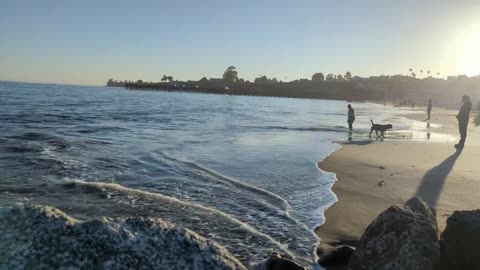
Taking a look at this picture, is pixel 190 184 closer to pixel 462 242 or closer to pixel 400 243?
pixel 400 243

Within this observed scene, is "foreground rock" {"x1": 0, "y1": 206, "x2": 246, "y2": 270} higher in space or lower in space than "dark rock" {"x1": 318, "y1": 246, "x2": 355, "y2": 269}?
higher

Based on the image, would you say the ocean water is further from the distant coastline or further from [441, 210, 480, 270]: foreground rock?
the distant coastline

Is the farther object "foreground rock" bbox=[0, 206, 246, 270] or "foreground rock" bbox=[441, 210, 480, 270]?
"foreground rock" bbox=[441, 210, 480, 270]

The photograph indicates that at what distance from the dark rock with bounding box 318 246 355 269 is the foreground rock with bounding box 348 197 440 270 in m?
0.73

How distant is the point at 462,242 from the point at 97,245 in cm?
395

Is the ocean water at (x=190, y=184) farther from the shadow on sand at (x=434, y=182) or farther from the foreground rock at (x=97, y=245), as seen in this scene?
the foreground rock at (x=97, y=245)

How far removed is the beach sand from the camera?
7.62m

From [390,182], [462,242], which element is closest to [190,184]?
[390,182]

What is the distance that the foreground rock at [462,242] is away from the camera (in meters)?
4.78

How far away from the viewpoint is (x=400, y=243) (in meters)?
4.59

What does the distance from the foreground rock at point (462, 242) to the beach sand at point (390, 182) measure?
1707 mm

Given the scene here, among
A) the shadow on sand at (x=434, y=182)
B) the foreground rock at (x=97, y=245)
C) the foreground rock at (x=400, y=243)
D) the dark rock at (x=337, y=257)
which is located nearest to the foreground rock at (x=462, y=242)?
the foreground rock at (x=400, y=243)

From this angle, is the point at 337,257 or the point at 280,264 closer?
the point at 280,264

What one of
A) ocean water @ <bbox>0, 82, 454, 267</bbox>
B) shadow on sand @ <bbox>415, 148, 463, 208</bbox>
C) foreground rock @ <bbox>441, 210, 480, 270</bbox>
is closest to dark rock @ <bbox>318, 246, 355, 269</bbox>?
ocean water @ <bbox>0, 82, 454, 267</bbox>
